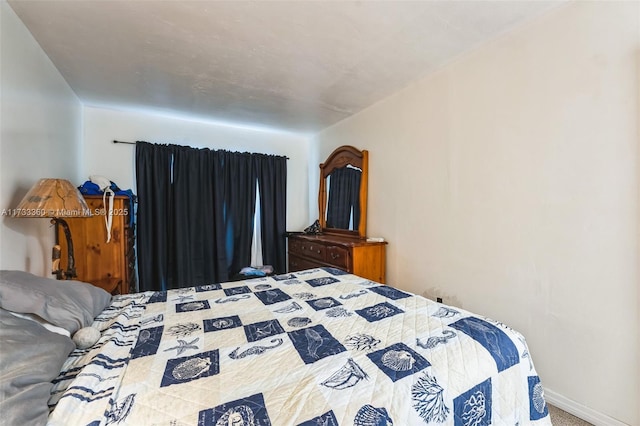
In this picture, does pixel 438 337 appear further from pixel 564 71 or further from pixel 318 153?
pixel 318 153

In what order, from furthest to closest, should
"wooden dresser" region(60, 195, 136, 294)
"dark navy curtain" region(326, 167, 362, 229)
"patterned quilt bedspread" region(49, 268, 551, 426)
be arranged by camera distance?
1. "dark navy curtain" region(326, 167, 362, 229)
2. "wooden dresser" region(60, 195, 136, 294)
3. "patterned quilt bedspread" region(49, 268, 551, 426)

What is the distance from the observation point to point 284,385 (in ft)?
2.82

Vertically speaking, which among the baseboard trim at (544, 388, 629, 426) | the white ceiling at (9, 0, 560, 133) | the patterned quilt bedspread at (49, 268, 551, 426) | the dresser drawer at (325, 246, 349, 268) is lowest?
the baseboard trim at (544, 388, 629, 426)

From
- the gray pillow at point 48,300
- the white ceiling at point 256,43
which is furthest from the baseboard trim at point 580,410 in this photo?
the gray pillow at point 48,300

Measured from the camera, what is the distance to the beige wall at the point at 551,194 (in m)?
1.45

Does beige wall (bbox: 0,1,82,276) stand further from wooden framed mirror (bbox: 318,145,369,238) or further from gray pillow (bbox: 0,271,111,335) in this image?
wooden framed mirror (bbox: 318,145,369,238)

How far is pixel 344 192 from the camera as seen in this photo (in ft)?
11.8

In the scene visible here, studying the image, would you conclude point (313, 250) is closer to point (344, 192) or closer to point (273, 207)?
point (344, 192)

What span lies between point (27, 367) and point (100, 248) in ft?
6.85

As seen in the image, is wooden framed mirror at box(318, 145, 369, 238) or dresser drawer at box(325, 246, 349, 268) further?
wooden framed mirror at box(318, 145, 369, 238)

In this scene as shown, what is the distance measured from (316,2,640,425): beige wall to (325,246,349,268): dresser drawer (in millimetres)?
798

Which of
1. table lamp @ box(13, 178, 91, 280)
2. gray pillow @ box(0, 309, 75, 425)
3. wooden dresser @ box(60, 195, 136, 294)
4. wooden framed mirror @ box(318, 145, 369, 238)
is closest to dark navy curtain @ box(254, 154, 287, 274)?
wooden framed mirror @ box(318, 145, 369, 238)

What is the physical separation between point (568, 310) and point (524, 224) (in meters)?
0.55

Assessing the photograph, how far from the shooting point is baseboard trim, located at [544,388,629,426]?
4.93 ft
